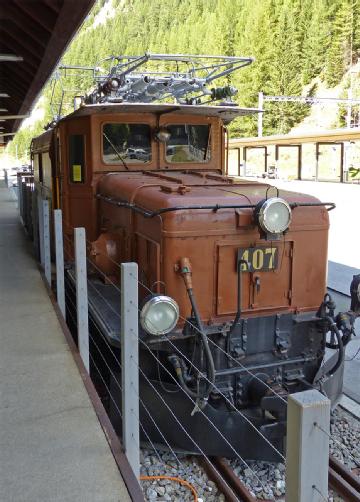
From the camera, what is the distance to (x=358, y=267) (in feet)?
35.2

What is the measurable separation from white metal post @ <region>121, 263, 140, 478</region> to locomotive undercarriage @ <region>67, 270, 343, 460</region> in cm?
94

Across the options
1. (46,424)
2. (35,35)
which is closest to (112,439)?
(46,424)

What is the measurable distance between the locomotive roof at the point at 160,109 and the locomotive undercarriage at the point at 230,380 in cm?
228

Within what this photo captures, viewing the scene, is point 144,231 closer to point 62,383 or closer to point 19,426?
point 62,383

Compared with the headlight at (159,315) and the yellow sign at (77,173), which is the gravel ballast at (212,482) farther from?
the yellow sign at (77,173)

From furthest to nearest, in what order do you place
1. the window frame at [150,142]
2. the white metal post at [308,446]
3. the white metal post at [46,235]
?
the white metal post at [46,235], the window frame at [150,142], the white metal post at [308,446]

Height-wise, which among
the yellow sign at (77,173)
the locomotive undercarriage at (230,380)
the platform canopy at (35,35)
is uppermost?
the platform canopy at (35,35)

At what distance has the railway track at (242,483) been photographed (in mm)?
4062

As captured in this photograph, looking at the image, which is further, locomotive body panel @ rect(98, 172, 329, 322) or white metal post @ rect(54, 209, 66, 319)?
white metal post @ rect(54, 209, 66, 319)

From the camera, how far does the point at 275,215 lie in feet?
14.0

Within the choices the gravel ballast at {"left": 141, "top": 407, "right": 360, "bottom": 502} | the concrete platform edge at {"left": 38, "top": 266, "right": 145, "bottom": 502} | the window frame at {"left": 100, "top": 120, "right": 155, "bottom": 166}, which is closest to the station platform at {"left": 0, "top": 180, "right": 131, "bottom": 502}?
the concrete platform edge at {"left": 38, "top": 266, "right": 145, "bottom": 502}

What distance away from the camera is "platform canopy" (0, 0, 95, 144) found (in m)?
5.33

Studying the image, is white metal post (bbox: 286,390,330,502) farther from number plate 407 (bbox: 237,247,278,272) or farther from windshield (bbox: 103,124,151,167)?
windshield (bbox: 103,124,151,167)

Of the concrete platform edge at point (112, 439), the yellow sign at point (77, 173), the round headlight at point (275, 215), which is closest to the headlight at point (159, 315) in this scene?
the concrete platform edge at point (112, 439)
